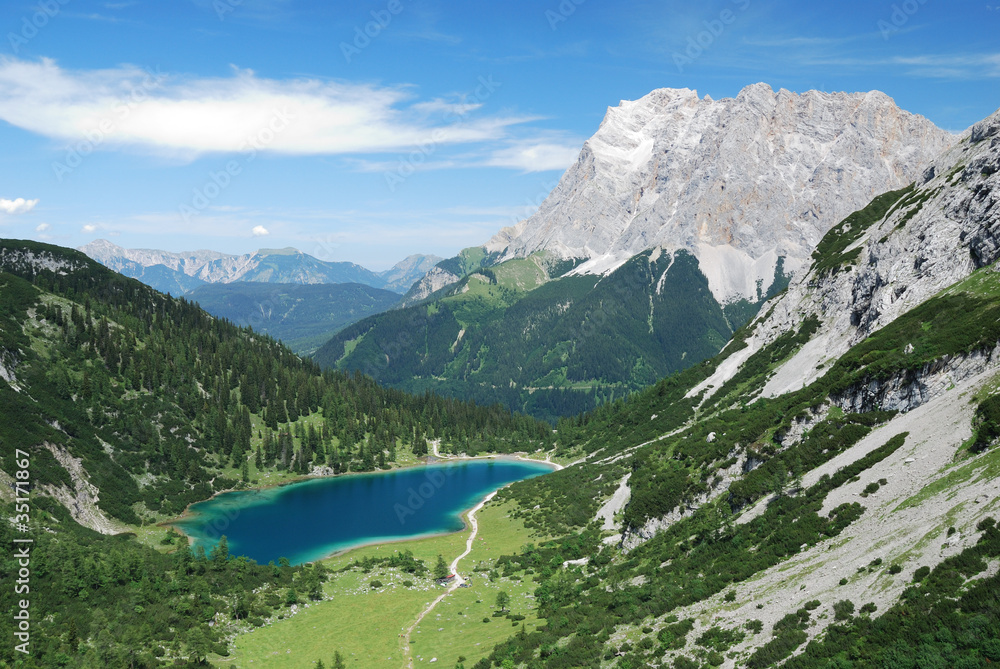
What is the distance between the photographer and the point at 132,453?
449 ft

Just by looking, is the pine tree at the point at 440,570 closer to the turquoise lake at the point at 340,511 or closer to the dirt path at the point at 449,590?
the dirt path at the point at 449,590

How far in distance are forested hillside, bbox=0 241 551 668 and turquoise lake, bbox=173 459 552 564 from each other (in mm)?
9841

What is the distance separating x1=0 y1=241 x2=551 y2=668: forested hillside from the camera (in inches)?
2092

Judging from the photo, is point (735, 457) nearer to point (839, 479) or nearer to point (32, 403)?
point (839, 479)

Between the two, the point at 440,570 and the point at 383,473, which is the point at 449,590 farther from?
the point at 383,473

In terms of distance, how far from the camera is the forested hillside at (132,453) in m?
53.1

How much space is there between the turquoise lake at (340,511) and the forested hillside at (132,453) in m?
9.84

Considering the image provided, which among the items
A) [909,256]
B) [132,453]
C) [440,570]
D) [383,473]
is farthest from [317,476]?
[909,256]

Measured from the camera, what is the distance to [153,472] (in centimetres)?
13775

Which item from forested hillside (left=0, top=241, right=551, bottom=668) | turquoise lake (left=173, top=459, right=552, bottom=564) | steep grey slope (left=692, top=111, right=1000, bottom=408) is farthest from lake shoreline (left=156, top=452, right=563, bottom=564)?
steep grey slope (left=692, top=111, right=1000, bottom=408)

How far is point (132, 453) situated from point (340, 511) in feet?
166

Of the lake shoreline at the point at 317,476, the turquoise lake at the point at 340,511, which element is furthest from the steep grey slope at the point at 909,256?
the lake shoreline at the point at 317,476

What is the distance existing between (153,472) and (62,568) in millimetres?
89207

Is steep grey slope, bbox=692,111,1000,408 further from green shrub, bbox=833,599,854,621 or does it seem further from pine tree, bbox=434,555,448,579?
green shrub, bbox=833,599,854,621
